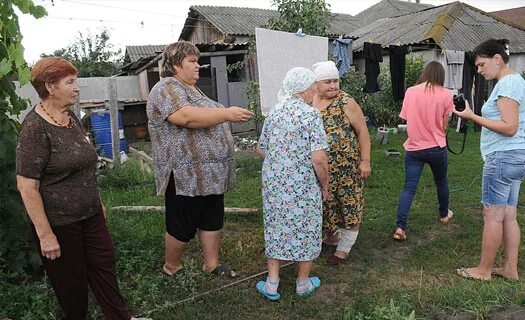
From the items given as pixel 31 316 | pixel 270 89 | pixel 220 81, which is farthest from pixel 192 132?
pixel 220 81

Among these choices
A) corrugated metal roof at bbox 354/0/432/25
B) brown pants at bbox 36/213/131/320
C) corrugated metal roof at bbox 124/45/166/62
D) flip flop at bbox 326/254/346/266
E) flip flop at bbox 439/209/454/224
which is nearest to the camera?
brown pants at bbox 36/213/131/320

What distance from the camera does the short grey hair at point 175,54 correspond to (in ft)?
9.39

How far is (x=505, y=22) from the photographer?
14758mm

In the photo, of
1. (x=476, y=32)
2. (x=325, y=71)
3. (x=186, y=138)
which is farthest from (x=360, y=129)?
(x=476, y=32)

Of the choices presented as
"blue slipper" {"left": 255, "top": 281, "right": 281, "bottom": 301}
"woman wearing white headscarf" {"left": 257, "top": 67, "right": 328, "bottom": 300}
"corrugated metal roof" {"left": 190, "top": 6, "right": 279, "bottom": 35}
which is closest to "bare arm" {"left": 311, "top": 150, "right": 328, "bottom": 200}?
"woman wearing white headscarf" {"left": 257, "top": 67, "right": 328, "bottom": 300}

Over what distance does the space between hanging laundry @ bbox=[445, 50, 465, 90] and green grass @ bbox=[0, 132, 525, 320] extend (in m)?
6.64

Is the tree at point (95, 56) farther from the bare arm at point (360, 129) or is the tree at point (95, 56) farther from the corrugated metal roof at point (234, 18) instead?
the bare arm at point (360, 129)

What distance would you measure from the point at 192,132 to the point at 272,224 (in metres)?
0.81

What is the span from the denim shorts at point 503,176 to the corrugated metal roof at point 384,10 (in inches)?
893

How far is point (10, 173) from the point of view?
9.59 ft

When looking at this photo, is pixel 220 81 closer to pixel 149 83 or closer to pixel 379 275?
pixel 149 83

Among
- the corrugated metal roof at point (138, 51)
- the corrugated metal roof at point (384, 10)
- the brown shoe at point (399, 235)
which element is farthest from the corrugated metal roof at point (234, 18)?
the brown shoe at point (399, 235)

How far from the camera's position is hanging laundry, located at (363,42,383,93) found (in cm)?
927

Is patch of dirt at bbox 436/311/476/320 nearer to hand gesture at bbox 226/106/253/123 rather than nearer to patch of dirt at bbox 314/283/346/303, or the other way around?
patch of dirt at bbox 314/283/346/303
